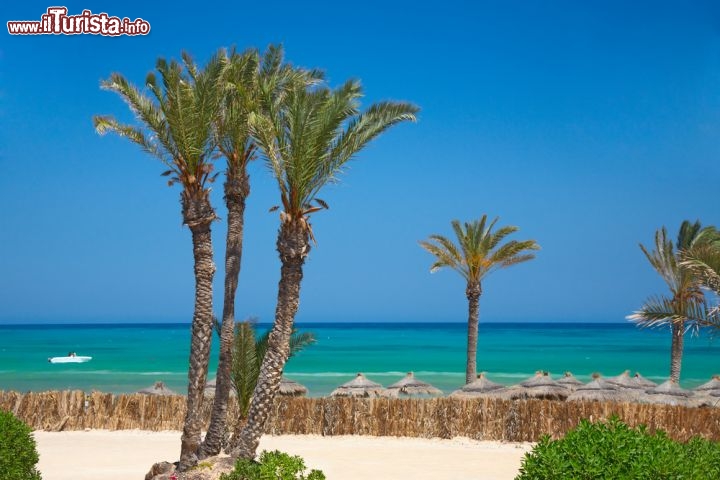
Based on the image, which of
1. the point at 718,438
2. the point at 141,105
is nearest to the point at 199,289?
the point at 141,105

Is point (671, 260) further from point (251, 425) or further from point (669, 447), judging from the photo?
point (669, 447)

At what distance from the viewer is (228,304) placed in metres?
15.9

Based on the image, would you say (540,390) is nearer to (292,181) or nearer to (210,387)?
(210,387)

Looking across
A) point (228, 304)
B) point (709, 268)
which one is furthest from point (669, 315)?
point (228, 304)

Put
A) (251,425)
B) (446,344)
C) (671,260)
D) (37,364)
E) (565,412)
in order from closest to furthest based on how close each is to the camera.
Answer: (251,425) → (565,412) → (671,260) → (37,364) → (446,344)

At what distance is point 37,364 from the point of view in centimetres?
7088

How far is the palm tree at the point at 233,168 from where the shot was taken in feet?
52.0

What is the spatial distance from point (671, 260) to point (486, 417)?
36.2 feet

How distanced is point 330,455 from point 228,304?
6.31 meters

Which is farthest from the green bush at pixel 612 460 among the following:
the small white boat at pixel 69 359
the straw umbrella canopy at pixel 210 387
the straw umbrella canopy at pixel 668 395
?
the small white boat at pixel 69 359

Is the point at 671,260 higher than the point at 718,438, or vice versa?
the point at 671,260

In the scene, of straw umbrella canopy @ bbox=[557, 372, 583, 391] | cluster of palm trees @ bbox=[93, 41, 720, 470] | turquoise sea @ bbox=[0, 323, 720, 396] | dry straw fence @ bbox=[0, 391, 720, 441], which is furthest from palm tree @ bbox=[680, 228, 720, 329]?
turquoise sea @ bbox=[0, 323, 720, 396]

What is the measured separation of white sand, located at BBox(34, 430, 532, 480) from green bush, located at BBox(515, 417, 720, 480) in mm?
9401

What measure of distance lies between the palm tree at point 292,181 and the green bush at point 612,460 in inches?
263
